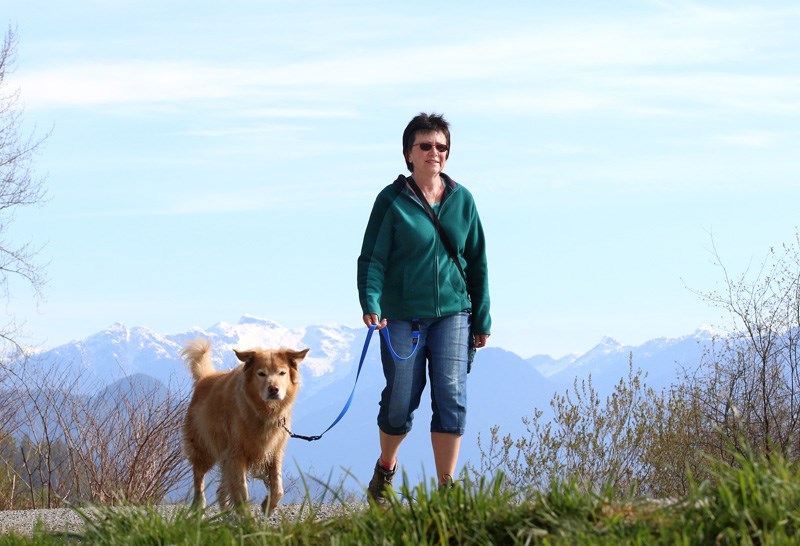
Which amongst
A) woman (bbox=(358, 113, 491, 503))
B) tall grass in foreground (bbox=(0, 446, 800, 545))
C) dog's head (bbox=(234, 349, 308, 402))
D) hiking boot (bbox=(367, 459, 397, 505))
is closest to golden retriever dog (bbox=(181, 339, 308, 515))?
dog's head (bbox=(234, 349, 308, 402))

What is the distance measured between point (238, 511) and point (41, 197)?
16434mm

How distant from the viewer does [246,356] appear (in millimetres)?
6957

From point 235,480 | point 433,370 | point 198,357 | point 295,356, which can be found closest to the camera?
point 433,370

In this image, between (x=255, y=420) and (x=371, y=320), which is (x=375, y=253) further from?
(x=255, y=420)

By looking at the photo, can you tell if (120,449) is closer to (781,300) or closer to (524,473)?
(524,473)

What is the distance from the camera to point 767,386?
10469 mm

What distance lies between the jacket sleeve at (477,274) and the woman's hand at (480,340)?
3cm

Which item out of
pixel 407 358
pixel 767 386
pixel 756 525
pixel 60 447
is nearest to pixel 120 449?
pixel 60 447

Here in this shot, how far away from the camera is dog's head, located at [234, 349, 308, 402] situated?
6867mm

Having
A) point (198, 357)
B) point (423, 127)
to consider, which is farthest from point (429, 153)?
point (198, 357)

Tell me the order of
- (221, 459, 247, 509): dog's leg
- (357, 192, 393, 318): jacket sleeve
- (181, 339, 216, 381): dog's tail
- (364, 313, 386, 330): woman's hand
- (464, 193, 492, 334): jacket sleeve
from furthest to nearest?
(181, 339, 216, 381): dog's tail, (221, 459, 247, 509): dog's leg, (464, 193, 492, 334): jacket sleeve, (357, 192, 393, 318): jacket sleeve, (364, 313, 386, 330): woman's hand

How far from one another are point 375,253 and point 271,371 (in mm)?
1321

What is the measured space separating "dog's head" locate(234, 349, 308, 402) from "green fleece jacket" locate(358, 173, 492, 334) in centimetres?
103

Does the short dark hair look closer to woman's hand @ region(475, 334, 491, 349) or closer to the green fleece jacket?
the green fleece jacket
